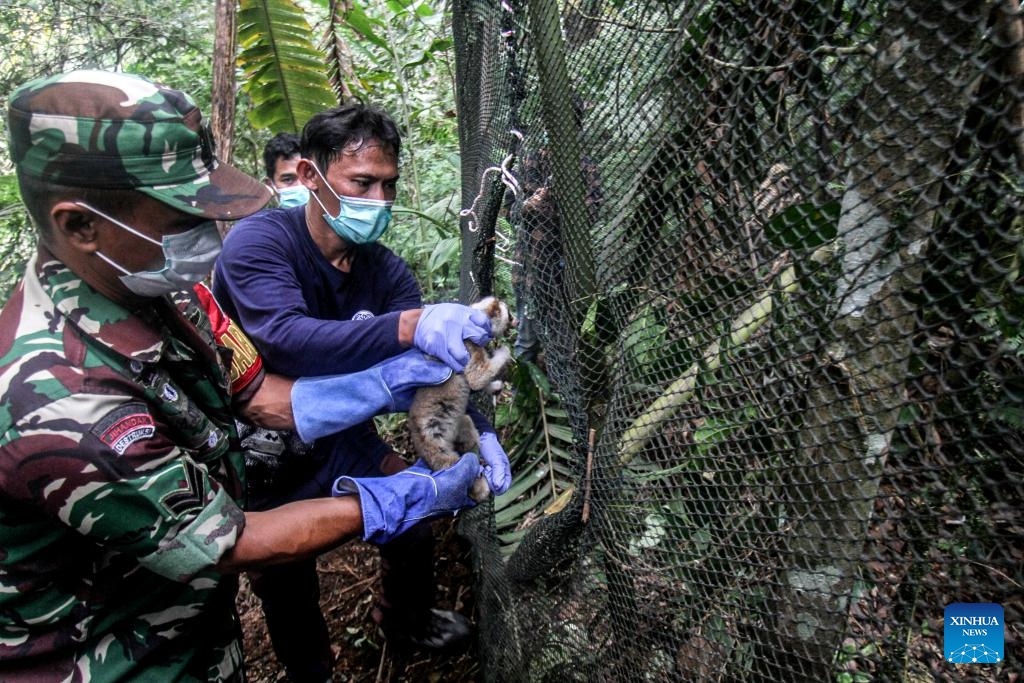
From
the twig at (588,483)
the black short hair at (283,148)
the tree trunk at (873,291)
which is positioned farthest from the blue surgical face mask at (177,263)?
the black short hair at (283,148)

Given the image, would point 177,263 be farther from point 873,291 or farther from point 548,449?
point 548,449

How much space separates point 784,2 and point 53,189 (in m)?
1.46

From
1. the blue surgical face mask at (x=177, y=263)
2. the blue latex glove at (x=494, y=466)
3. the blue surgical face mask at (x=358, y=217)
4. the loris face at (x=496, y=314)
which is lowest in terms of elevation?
the blue latex glove at (x=494, y=466)

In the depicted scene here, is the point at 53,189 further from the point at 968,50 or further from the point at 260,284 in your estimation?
the point at 968,50

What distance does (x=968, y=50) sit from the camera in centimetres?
89

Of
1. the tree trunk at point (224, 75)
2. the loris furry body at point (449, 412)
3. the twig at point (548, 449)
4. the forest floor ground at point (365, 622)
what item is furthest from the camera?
the tree trunk at point (224, 75)

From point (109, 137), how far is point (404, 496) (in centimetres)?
112

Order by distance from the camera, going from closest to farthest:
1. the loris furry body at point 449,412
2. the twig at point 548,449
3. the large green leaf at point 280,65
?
the loris furry body at point 449,412
the twig at point 548,449
the large green leaf at point 280,65

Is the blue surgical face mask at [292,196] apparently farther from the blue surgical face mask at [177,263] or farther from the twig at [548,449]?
the blue surgical face mask at [177,263]

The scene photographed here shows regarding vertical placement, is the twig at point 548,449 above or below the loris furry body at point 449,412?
below

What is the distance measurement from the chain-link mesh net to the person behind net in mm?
844

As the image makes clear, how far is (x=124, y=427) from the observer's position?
128 cm

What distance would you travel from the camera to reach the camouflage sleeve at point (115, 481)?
47.3 inches

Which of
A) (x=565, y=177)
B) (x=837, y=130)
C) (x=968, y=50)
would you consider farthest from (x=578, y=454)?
(x=968, y=50)
